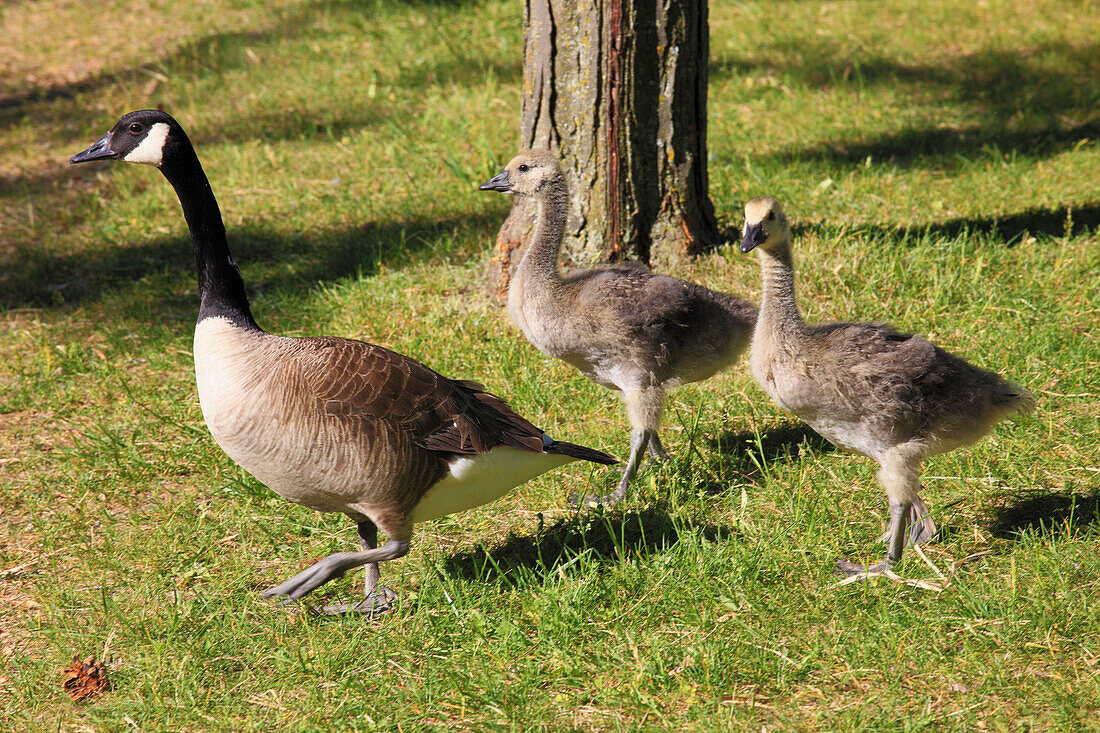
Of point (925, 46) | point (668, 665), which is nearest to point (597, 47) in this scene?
point (668, 665)

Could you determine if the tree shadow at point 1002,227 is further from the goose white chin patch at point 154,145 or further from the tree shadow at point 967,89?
the goose white chin patch at point 154,145

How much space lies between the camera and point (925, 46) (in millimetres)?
10477

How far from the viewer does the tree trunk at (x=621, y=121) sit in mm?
5945

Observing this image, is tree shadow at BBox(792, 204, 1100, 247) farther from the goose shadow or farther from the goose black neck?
the goose black neck

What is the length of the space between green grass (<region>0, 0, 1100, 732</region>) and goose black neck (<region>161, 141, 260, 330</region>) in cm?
125

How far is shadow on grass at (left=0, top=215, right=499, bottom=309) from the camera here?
7355 millimetres

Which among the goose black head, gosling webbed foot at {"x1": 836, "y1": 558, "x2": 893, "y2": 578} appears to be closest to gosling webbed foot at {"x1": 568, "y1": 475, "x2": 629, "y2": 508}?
gosling webbed foot at {"x1": 836, "y1": 558, "x2": 893, "y2": 578}

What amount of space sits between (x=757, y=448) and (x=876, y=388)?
4.60ft

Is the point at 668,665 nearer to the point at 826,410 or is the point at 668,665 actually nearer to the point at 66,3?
the point at 826,410

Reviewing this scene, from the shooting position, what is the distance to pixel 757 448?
534 centimetres

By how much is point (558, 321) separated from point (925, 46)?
7728 mm

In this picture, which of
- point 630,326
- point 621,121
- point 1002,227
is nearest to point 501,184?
point 621,121

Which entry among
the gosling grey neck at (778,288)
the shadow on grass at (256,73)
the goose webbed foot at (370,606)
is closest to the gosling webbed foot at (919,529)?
the gosling grey neck at (778,288)

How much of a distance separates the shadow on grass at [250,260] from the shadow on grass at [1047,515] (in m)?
4.51
